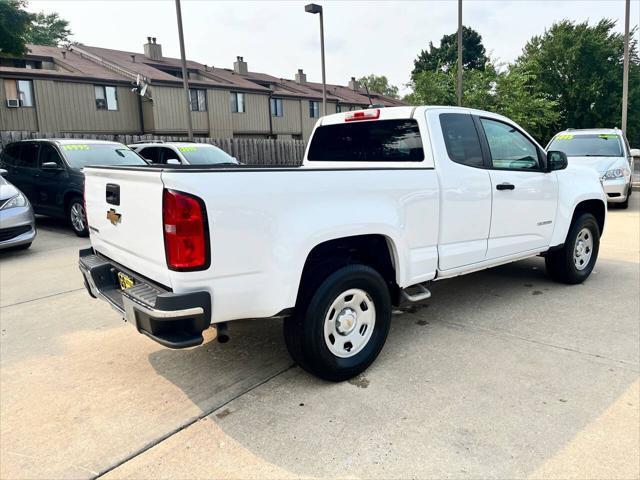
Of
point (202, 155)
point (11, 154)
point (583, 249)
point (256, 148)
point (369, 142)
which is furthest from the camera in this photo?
point (256, 148)

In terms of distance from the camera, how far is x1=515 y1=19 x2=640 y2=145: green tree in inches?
1404

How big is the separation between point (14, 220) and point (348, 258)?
243 inches

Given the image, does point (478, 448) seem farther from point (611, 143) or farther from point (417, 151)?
point (611, 143)

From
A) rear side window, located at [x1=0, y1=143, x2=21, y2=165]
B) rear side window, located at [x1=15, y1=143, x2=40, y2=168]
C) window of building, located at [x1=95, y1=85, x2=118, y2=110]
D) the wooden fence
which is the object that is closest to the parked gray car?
rear side window, located at [x1=15, y1=143, x2=40, y2=168]

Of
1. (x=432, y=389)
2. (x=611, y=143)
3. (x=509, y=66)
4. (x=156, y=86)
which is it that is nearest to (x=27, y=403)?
(x=432, y=389)

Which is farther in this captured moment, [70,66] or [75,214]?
[70,66]

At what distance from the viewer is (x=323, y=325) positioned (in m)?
3.21

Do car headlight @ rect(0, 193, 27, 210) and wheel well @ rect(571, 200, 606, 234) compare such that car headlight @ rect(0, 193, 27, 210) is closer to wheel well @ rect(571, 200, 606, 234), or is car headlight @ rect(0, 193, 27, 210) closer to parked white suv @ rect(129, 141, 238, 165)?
parked white suv @ rect(129, 141, 238, 165)

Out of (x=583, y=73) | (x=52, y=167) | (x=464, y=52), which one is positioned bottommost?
(x=52, y=167)

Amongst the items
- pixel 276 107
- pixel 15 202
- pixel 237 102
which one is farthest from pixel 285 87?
pixel 15 202

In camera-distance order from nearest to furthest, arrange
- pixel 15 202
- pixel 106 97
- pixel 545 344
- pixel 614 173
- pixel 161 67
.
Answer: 1. pixel 545 344
2. pixel 15 202
3. pixel 614 173
4. pixel 106 97
5. pixel 161 67

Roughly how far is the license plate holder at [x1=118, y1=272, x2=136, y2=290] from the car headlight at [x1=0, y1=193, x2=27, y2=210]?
17.0 ft

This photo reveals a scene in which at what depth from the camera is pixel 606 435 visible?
2.78 m

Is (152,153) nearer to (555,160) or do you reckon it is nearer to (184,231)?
(555,160)
